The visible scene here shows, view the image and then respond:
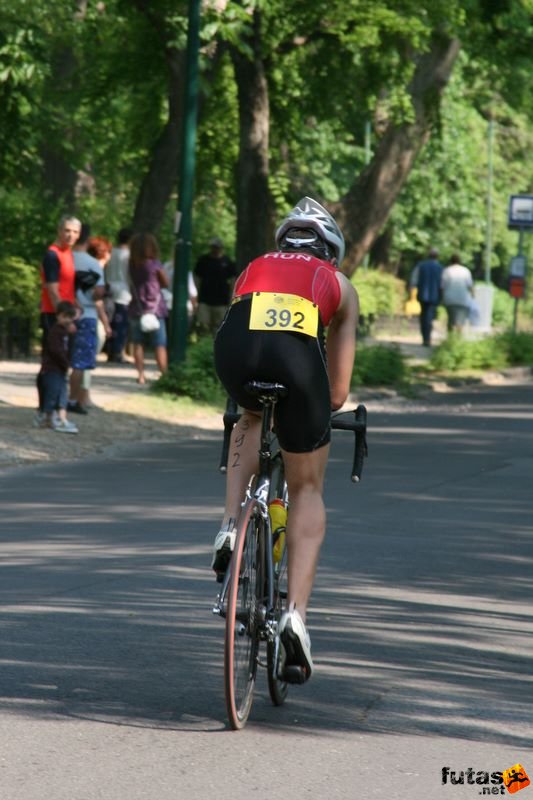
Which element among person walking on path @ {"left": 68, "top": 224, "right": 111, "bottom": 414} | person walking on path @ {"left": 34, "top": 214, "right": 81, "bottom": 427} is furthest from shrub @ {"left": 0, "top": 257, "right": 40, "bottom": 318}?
person walking on path @ {"left": 34, "top": 214, "right": 81, "bottom": 427}

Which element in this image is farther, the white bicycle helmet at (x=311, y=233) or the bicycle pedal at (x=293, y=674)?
the white bicycle helmet at (x=311, y=233)

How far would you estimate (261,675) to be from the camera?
7.23 metres

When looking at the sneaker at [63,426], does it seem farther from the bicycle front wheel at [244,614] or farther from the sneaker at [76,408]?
the bicycle front wheel at [244,614]

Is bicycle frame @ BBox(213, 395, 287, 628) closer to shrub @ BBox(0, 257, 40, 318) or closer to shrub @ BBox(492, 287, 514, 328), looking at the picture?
shrub @ BBox(0, 257, 40, 318)

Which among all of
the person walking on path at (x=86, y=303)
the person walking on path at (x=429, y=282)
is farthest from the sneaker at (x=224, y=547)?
the person walking on path at (x=429, y=282)

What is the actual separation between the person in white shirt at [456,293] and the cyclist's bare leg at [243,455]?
25882mm

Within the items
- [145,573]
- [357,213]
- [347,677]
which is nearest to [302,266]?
[347,677]

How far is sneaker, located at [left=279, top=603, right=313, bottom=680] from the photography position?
6129 mm

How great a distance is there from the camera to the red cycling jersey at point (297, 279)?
6230mm

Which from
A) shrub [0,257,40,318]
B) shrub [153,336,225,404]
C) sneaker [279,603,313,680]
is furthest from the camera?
shrub [0,257,40,318]

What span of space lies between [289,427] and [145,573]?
341cm

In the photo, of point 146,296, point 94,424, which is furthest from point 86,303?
point 146,296

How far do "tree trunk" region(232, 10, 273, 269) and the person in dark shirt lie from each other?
252 centimetres

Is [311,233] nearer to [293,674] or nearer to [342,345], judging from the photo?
[342,345]
